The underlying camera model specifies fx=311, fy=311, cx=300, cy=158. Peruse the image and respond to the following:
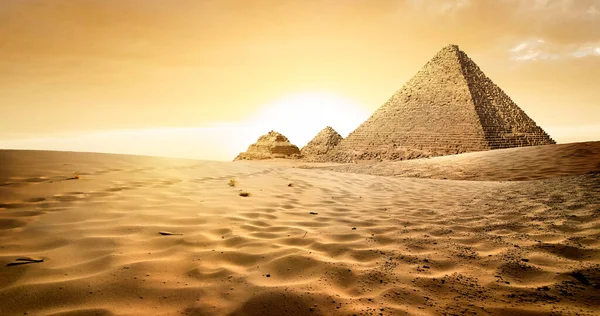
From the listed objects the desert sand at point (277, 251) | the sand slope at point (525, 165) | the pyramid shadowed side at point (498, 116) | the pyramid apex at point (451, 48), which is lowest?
the desert sand at point (277, 251)

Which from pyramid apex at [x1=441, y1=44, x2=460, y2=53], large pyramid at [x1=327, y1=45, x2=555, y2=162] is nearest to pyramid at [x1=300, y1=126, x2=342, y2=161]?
large pyramid at [x1=327, y1=45, x2=555, y2=162]

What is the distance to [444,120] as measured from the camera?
4291 cm

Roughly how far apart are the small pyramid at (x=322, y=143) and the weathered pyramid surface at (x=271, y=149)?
3.33m

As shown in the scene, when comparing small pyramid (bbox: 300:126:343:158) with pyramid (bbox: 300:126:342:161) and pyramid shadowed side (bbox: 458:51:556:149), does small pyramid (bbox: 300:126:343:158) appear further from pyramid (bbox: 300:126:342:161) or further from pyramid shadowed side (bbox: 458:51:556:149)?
pyramid shadowed side (bbox: 458:51:556:149)

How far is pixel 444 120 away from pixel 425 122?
8.11 ft

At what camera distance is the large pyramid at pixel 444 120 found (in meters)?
39.7

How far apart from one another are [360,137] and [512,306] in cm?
4847

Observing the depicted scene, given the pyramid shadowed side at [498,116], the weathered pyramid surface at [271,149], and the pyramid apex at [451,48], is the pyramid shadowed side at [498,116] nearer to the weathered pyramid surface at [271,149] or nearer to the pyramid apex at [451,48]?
the pyramid apex at [451,48]

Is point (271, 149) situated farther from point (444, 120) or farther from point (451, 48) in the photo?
point (451, 48)

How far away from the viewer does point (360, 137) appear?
49.3 metres

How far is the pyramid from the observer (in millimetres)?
55500

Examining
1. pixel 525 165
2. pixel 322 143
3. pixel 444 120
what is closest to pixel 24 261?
pixel 525 165

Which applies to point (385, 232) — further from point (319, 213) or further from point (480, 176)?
point (480, 176)

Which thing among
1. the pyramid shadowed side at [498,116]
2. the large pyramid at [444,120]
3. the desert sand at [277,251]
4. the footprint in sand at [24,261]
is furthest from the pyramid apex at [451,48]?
the footprint in sand at [24,261]
